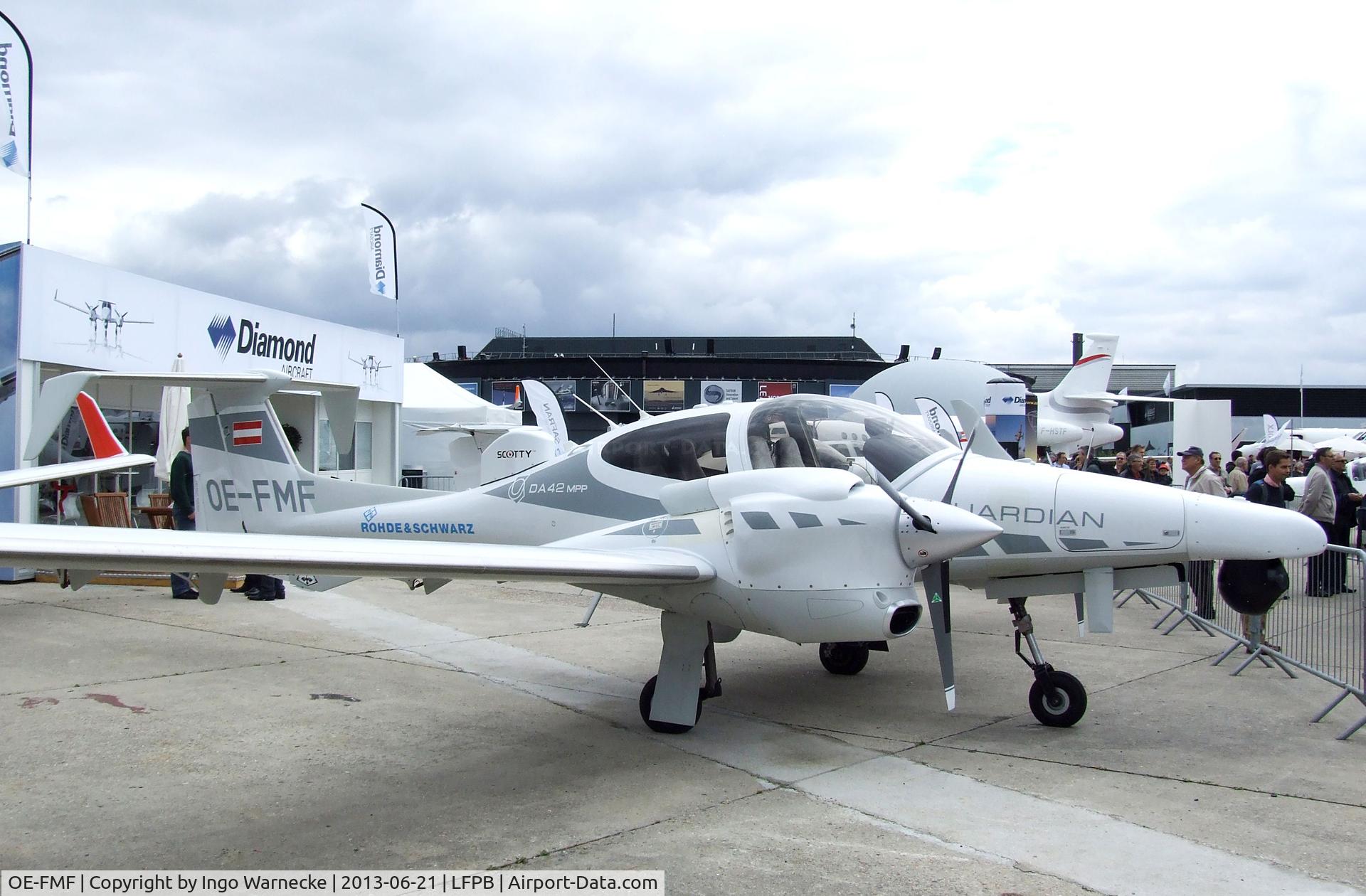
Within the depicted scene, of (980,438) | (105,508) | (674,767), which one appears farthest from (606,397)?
(674,767)

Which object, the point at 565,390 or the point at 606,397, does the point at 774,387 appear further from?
the point at 565,390

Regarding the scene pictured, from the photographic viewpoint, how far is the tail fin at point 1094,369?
31.6 m

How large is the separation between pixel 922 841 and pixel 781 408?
3094 millimetres

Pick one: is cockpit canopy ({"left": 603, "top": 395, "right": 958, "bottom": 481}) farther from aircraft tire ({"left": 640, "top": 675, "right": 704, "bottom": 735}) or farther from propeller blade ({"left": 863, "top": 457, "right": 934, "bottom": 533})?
aircraft tire ({"left": 640, "top": 675, "right": 704, "bottom": 735})

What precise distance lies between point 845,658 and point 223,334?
11.5 m

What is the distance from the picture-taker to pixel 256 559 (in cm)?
388

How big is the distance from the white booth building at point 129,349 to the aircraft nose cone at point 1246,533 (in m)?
9.33

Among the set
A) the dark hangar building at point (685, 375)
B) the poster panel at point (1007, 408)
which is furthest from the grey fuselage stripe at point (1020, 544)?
the dark hangar building at point (685, 375)

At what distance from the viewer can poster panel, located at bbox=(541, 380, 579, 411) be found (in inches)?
1858

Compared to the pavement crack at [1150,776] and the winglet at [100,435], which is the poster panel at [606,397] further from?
the pavement crack at [1150,776]

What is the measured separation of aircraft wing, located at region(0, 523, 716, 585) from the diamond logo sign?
1063 centimetres

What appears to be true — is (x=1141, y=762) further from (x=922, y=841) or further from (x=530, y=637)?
(x=530, y=637)

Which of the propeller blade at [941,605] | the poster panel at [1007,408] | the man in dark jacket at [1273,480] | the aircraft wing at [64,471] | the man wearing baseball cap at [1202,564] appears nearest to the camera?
the propeller blade at [941,605]

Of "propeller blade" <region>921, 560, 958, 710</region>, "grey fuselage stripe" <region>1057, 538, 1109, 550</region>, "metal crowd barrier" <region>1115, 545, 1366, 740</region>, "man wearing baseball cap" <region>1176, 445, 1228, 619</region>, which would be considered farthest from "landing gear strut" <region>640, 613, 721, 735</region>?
"man wearing baseball cap" <region>1176, 445, 1228, 619</region>
